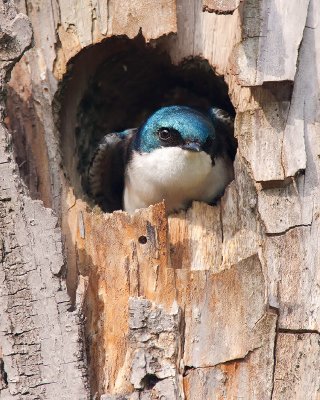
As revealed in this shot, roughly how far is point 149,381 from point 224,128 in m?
1.71

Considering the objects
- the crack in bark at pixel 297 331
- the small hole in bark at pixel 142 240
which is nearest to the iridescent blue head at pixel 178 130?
the small hole in bark at pixel 142 240

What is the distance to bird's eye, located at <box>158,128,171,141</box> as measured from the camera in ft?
13.0

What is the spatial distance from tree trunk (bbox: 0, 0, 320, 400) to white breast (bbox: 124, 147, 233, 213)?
1.03ft

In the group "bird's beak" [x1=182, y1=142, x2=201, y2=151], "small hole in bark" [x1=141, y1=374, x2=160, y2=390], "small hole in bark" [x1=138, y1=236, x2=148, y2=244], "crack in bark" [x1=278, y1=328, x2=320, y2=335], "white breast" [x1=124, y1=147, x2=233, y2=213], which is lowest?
"small hole in bark" [x1=141, y1=374, x2=160, y2=390]

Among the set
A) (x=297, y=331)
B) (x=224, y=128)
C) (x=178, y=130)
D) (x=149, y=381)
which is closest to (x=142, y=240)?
(x=149, y=381)

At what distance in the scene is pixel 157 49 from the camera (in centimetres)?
403

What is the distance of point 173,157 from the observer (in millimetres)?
3961

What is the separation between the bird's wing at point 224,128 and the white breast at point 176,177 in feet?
0.67

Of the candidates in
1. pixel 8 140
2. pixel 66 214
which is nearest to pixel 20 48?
pixel 8 140

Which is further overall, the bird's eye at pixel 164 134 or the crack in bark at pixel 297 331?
the bird's eye at pixel 164 134

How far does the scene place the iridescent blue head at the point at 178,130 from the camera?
3.90m

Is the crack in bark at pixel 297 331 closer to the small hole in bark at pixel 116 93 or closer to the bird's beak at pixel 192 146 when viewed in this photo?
the bird's beak at pixel 192 146

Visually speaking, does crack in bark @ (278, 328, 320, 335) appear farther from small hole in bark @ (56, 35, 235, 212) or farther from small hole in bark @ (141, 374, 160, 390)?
small hole in bark @ (56, 35, 235, 212)

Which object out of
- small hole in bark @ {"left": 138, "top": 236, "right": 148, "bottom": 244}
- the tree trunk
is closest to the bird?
the tree trunk
